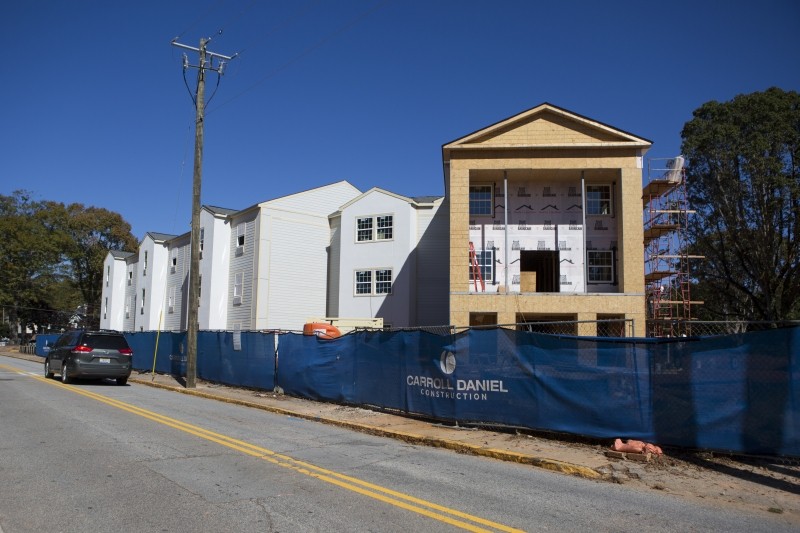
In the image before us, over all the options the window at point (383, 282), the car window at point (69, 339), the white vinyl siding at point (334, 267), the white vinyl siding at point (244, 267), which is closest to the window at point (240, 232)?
the white vinyl siding at point (244, 267)

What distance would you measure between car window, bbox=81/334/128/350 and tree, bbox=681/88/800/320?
32.7m

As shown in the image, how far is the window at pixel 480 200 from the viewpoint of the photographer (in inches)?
1057

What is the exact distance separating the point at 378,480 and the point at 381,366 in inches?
241

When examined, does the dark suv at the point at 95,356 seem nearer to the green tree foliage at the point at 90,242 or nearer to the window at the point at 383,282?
the window at the point at 383,282

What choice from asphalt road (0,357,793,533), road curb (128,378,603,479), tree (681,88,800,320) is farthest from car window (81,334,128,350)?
tree (681,88,800,320)

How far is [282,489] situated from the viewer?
22.4 feet

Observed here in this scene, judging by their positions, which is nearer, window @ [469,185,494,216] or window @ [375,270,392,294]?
window @ [469,185,494,216]

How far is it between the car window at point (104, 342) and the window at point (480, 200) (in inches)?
599

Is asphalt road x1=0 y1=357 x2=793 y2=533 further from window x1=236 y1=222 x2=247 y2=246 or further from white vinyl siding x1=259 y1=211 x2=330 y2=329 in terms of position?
window x1=236 y1=222 x2=247 y2=246

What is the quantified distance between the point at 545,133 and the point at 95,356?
1884 cm

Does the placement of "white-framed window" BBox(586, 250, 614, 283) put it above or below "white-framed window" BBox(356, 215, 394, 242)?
below

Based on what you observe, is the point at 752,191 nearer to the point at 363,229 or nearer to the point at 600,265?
the point at 600,265

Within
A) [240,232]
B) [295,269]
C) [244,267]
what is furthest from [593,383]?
[240,232]

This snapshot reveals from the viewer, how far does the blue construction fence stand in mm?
8078
